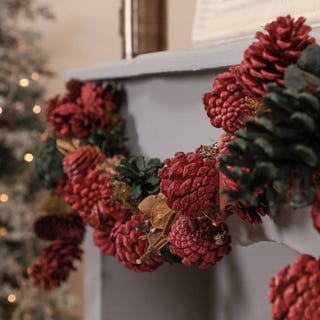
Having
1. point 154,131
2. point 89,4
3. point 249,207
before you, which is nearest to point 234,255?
point 154,131

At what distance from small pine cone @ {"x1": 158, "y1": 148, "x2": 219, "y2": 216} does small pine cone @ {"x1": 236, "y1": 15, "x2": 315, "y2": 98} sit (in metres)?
0.12

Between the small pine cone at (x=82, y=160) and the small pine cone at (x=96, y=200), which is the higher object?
the small pine cone at (x=82, y=160)

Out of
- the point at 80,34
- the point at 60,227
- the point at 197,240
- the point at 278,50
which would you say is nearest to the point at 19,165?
the point at 80,34

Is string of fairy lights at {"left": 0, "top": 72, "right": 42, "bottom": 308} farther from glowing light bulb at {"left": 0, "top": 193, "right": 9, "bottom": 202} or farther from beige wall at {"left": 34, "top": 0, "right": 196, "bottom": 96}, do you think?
beige wall at {"left": 34, "top": 0, "right": 196, "bottom": 96}

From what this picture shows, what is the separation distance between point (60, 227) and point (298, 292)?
630 mm

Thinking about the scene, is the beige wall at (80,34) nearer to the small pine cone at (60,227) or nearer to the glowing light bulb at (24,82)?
the glowing light bulb at (24,82)

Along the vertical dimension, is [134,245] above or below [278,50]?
below

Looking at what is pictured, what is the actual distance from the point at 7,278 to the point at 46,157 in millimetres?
907

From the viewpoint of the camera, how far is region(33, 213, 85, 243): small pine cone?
3.43 feet

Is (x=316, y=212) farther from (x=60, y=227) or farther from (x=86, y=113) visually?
(x=60, y=227)

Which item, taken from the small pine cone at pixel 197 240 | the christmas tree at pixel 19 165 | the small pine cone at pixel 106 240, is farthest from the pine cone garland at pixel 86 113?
the christmas tree at pixel 19 165

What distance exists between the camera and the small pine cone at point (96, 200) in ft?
2.68

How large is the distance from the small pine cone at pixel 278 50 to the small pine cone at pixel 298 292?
0.13 metres

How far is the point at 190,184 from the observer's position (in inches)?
23.3
